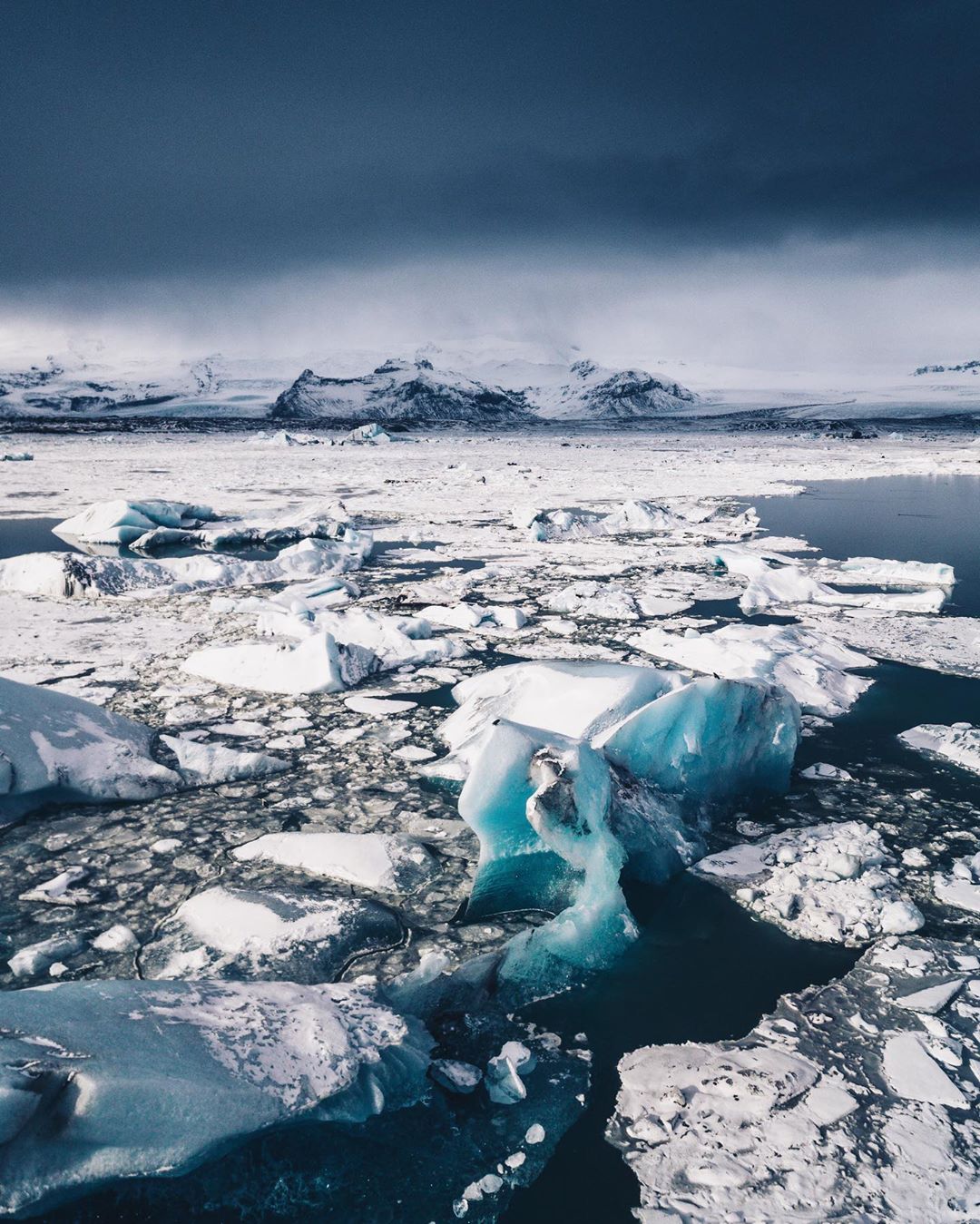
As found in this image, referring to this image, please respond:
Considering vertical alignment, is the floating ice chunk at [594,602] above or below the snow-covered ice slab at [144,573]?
below

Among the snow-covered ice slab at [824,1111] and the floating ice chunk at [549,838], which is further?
the floating ice chunk at [549,838]

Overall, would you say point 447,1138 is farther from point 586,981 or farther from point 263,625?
point 263,625

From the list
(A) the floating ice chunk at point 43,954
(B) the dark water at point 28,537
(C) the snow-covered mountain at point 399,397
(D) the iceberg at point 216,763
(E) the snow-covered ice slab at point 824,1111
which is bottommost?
(E) the snow-covered ice slab at point 824,1111

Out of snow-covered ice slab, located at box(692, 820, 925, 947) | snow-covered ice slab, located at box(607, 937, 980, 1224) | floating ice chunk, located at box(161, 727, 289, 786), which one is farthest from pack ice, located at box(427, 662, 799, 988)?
floating ice chunk, located at box(161, 727, 289, 786)

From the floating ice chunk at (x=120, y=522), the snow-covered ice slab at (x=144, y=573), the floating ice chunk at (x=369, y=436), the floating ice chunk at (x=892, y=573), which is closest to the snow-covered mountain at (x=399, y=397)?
the floating ice chunk at (x=369, y=436)

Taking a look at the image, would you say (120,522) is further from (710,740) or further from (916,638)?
(916,638)

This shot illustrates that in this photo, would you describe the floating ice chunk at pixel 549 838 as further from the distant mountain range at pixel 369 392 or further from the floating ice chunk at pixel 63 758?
the distant mountain range at pixel 369 392

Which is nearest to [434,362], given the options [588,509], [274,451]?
[274,451]

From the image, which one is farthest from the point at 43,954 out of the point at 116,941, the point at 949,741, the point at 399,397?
the point at 399,397
